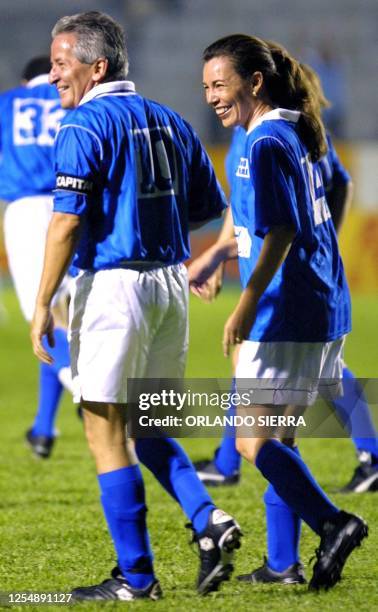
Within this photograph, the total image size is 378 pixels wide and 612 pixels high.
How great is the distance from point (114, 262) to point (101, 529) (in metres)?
1.70

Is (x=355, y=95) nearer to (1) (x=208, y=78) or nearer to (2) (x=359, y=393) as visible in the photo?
(2) (x=359, y=393)

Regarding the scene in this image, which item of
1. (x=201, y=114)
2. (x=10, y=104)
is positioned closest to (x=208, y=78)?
(x=10, y=104)

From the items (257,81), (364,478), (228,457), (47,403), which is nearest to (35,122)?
Result: (47,403)

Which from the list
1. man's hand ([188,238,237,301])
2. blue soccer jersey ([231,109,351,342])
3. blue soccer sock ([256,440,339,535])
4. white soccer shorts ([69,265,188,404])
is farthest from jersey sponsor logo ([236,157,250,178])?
blue soccer sock ([256,440,339,535])

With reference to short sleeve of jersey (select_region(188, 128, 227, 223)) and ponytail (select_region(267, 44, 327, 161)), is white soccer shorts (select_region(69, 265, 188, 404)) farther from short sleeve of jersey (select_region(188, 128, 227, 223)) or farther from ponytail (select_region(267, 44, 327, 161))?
ponytail (select_region(267, 44, 327, 161))

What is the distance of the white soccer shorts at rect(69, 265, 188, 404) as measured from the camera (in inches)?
152

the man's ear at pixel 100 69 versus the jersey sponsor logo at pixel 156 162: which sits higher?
the man's ear at pixel 100 69

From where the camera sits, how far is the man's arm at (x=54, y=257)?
3.77 metres

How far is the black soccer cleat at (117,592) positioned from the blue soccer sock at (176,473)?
24 centimetres

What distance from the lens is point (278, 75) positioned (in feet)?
13.2

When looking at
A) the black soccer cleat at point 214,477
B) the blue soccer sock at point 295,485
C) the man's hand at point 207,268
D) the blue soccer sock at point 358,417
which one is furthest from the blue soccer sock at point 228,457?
the blue soccer sock at point 295,485

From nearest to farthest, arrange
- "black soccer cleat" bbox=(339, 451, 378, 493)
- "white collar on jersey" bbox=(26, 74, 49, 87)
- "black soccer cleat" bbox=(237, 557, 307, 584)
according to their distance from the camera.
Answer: "black soccer cleat" bbox=(237, 557, 307, 584) < "black soccer cleat" bbox=(339, 451, 378, 493) < "white collar on jersey" bbox=(26, 74, 49, 87)

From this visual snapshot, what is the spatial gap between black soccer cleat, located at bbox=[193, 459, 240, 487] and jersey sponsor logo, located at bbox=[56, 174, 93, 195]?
271 cm

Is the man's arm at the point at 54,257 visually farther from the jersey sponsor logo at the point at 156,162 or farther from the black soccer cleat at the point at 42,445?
the black soccer cleat at the point at 42,445
